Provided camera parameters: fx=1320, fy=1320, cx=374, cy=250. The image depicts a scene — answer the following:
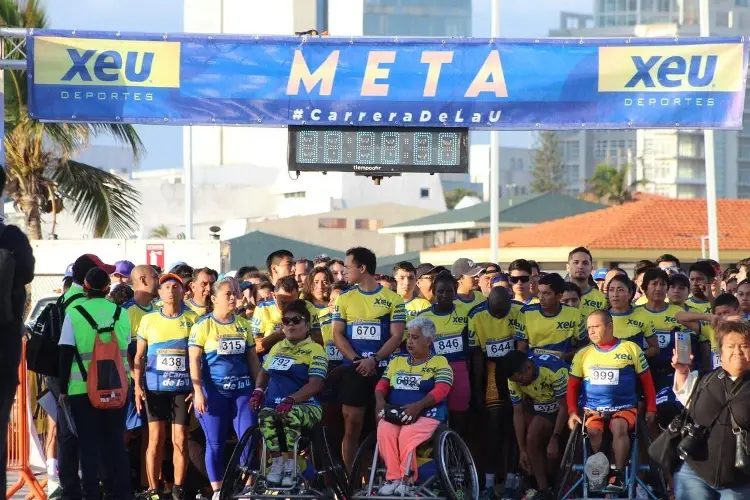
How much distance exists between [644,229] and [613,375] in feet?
117

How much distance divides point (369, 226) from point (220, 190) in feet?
52.9

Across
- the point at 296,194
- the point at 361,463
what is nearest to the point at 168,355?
the point at 361,463

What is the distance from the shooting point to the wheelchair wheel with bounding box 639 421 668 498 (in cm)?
1117

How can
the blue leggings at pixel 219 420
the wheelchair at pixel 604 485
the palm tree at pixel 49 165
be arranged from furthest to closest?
the palm tree at pixel 49 165 < the blue leggings at pixel 219 420 < the wheelchair at pixel 604 485

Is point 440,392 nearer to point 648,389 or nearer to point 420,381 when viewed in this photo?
point 420,381

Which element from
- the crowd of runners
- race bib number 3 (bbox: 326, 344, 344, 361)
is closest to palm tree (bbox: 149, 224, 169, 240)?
the crowd of runners

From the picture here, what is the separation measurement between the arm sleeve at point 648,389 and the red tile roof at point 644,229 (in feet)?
106

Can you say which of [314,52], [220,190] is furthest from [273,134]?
[314,52]

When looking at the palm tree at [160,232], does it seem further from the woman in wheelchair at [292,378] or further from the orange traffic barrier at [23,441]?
the woman in wheelchair at [292,378]

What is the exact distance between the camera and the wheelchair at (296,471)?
10.7 meters

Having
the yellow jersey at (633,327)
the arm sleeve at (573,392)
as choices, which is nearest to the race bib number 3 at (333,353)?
the arm sleeve at (573,392)

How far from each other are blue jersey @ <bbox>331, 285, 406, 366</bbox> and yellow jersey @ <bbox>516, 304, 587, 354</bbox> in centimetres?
118

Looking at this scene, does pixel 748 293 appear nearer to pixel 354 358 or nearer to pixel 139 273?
pixel 354 358

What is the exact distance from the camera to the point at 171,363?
11.9 meters
